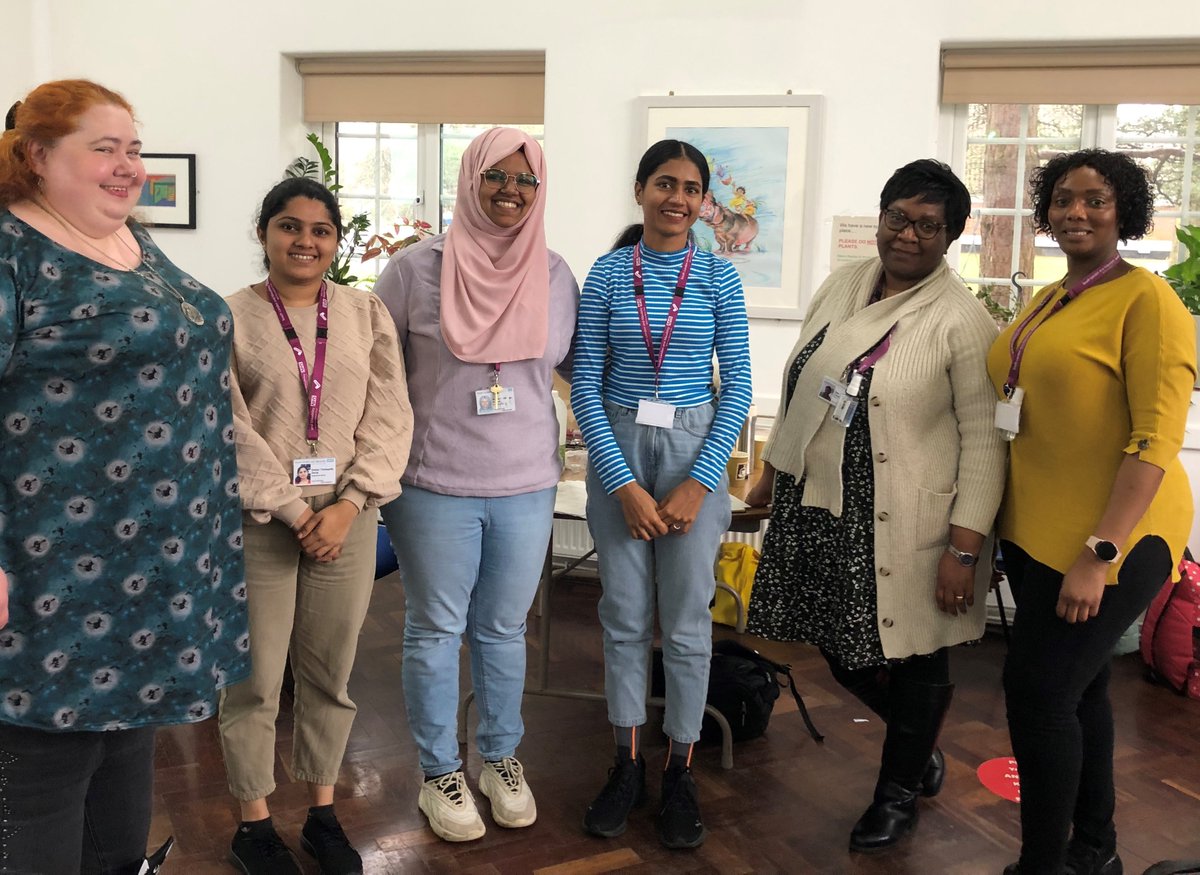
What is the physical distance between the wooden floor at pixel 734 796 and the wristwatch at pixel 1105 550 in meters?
0.92

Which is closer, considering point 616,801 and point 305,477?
point 305,477

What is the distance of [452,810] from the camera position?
7.83 ft

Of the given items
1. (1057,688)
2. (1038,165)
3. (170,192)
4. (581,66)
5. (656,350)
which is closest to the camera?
(1057,688)

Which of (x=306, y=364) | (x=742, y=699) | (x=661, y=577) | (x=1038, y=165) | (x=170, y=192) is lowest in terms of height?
(x=742, y=699)

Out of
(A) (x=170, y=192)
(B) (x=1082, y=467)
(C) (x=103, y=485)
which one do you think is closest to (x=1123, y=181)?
(B) (x=1082, y=467)

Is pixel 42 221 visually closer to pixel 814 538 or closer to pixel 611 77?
pixel 814 538

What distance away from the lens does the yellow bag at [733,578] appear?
13.6ft

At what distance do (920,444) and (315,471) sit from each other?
125 cm

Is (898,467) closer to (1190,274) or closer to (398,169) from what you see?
(1190,274)

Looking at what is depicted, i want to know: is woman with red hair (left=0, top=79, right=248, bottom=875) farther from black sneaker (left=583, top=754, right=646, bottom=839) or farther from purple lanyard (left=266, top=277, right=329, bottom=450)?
black sneaker (left=583, top=754, right=646, bottom=839)

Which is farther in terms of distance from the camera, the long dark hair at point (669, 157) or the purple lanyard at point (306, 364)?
the long dark hair at point (669, 157)

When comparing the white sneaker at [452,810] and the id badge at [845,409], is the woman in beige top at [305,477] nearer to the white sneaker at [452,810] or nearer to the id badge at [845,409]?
the white sneaker at [452,810]

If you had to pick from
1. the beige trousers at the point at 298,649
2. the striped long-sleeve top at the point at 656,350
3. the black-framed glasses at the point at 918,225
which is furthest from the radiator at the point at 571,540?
the black-framed glasses at the point at 918,225

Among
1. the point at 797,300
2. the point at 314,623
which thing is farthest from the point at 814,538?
the point at 797,300
